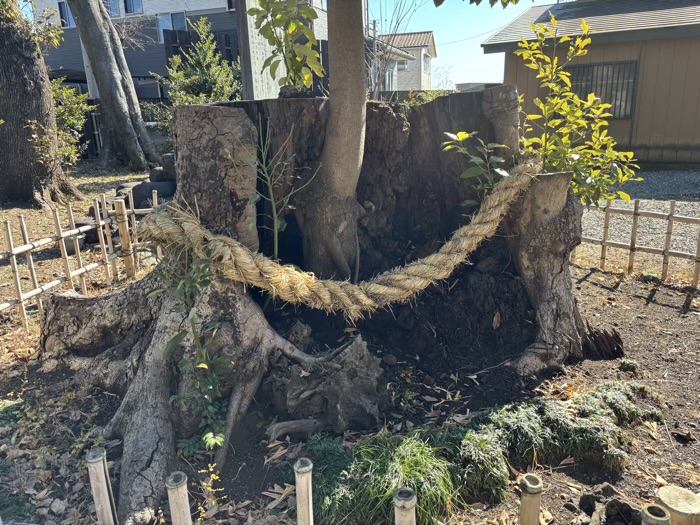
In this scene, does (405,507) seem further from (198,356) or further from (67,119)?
(67,119)

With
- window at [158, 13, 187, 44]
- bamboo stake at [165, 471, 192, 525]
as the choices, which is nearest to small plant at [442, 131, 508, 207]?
bamboo stake at [165, 471, 192, 525]

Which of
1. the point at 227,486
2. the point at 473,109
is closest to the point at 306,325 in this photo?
the point at 227,486

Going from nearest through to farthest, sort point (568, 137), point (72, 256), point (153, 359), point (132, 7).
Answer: point (153, 359) → point (568, 137) → point (72, 256) → point (132, 7)

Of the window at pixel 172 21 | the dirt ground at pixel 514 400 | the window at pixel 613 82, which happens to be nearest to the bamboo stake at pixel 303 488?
the dirt ground at pixel 514 400

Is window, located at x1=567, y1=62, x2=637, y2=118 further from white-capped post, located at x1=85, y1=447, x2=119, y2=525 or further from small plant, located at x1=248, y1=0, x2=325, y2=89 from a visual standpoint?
white-capped post, located at x1=85, y1=447, x2=119, y2=525

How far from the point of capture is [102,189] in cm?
1144

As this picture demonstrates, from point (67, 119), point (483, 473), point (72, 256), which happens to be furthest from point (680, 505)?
point (67, 119)

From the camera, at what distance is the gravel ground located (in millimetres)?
7250

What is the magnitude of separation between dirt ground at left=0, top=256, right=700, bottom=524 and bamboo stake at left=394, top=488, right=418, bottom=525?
2.66 ft

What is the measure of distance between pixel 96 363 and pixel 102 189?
30.2 ft

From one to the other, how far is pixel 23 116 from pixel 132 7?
18171mm

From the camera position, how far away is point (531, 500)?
70.9 inches

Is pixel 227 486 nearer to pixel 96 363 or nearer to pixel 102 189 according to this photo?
pixel 96 363

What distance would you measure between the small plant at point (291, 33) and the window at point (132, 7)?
77.7 ft
